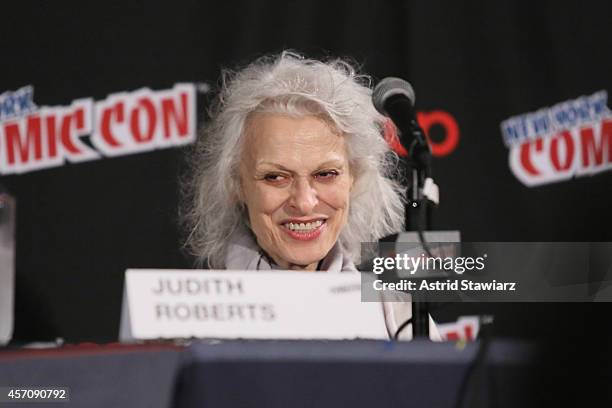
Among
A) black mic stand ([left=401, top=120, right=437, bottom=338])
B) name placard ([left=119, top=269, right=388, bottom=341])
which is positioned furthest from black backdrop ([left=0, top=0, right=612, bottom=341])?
name placard ([left=119, top=269, right=388, bottom=341])

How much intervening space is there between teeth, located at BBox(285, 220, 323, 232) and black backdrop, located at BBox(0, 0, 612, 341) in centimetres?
100

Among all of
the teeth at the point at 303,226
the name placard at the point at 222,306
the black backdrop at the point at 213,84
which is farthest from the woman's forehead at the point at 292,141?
the name placard at the point at 222,306

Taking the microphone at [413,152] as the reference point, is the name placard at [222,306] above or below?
below

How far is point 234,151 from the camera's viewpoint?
2.20 m

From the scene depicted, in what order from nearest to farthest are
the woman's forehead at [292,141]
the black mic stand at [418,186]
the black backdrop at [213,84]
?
1. the black mic stand at [418,186]
2. the woman's forehead at [292,141]
3. the black backdrop at [213,84]

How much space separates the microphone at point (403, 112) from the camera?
4.90 ft

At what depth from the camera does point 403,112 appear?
158cm

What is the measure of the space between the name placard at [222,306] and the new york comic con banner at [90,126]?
211cm

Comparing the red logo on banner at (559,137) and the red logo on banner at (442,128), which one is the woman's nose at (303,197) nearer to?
the red logo on banner at (442,128)

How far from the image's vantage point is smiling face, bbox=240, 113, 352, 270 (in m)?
2.08

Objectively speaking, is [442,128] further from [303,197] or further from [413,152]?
[413,152]

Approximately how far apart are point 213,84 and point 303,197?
109 cm

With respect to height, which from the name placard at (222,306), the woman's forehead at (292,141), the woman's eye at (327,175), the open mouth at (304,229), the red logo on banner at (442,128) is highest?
the red logo on banner at (442,128)

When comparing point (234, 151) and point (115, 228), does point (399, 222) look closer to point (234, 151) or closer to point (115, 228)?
point (234, 151)
